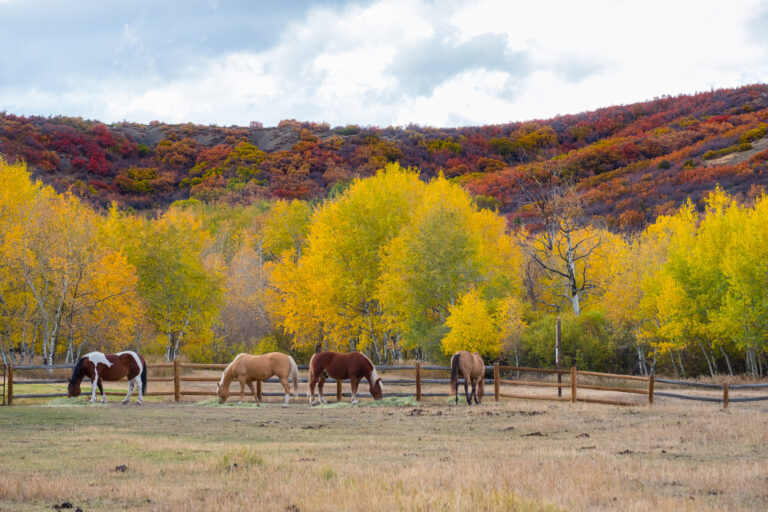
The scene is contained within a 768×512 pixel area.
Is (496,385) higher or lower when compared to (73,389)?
lower

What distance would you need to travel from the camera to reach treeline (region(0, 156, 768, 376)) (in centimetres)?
3078

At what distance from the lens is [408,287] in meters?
33.6

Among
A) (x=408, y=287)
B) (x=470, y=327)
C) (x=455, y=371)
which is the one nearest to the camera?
(x=455, y=371)

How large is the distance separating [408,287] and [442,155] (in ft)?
275

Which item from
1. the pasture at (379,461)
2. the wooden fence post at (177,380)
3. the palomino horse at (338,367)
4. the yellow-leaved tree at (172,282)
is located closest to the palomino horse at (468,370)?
the palomino horse at (338,367)

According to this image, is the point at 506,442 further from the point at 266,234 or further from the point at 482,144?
the point at 482,144

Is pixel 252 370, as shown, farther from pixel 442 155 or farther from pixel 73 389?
pixel 442 155

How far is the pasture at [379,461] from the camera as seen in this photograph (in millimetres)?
7109

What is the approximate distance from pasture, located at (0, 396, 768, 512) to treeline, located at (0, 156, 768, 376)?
14.9 meters

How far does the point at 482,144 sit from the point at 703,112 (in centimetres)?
3649

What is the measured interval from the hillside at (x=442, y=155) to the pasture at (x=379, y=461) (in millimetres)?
55377

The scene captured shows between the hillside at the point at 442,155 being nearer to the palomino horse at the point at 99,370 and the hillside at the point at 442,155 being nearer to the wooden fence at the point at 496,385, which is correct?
the wooden fence at the point at 496,385

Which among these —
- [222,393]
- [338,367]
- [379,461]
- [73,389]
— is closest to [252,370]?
[222,393]

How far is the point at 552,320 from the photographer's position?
34.4 m
